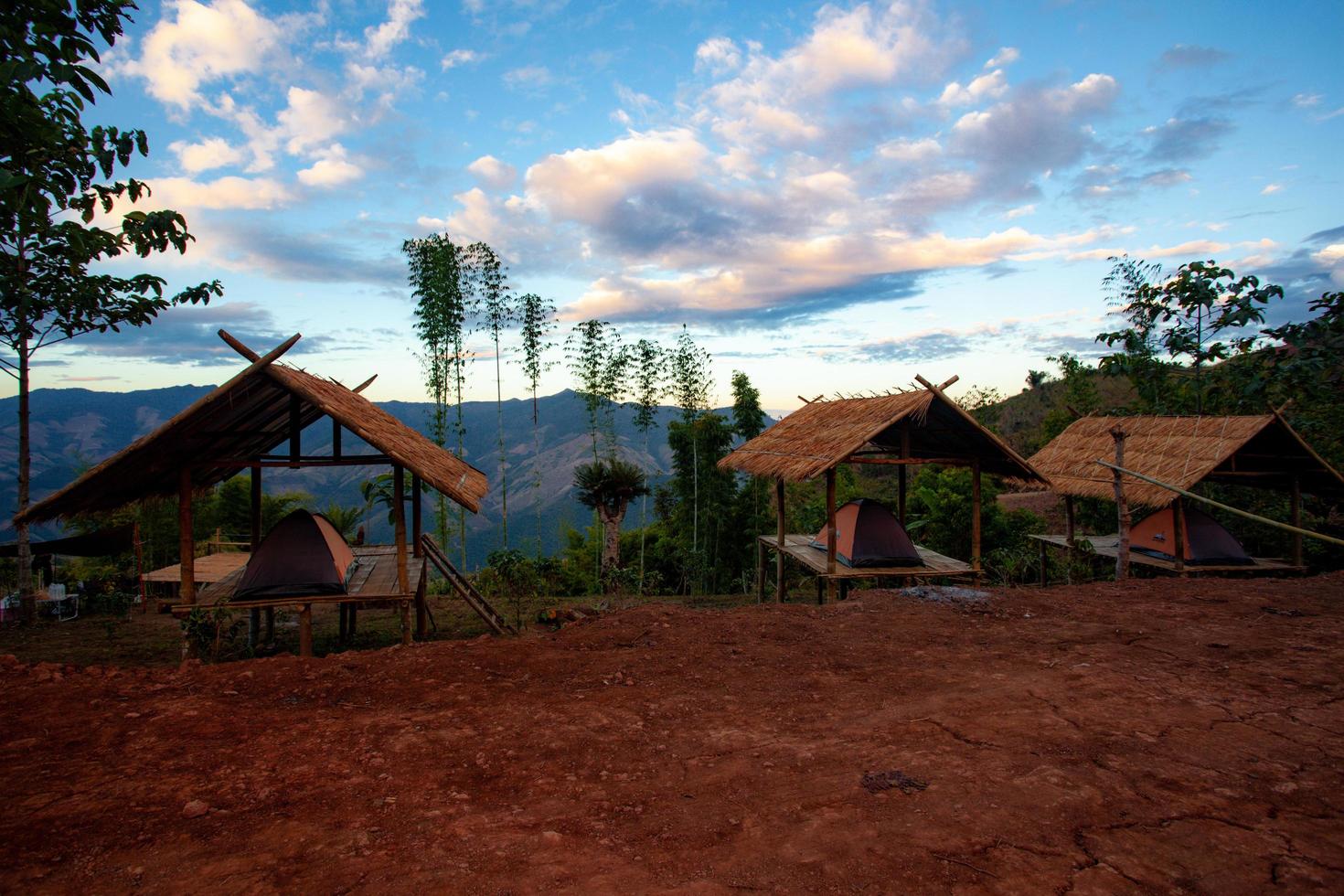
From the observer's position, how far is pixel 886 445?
1373 cm

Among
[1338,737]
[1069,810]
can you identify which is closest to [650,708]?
[1069,810]

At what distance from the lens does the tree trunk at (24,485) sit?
11125mm

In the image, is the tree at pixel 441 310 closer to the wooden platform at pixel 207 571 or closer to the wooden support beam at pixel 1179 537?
the wooden platform at pixel 207 571

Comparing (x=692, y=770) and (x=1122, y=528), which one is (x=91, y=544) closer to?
(x=692, y=770)

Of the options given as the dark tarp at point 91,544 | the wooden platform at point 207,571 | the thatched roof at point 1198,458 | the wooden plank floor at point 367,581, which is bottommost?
the wooden platform at point 207,571

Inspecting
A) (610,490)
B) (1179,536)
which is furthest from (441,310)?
(1179,536)

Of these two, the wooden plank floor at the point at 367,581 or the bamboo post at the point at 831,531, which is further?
the bamboo post at the point at 831,531

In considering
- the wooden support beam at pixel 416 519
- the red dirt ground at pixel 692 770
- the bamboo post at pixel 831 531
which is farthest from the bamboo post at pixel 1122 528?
the wooden support beam at pixel 416 519

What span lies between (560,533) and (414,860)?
26630 mm

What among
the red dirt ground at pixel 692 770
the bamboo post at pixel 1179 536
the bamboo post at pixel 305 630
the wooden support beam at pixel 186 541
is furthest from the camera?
the bamboo post at pixel 1179 536

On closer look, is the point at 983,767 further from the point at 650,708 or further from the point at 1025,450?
the point at 1025,450

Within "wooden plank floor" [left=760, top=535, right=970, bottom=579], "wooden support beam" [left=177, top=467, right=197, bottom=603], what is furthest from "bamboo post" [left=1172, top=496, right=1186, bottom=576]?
"wooden support beam" [left=177, top=467, right=197, bottom=603]

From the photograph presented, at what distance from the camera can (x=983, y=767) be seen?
4.36 m

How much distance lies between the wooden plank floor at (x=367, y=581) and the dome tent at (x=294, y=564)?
20 centimetres
